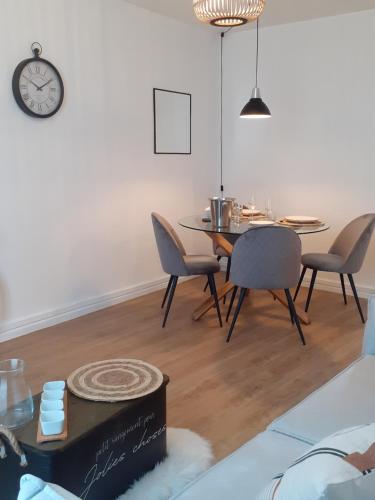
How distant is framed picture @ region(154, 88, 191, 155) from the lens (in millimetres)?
4527

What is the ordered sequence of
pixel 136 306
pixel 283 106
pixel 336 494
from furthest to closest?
pixel 283 106 → pixel 136 306 → pixel 336 494

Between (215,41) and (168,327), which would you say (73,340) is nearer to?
(168,327)

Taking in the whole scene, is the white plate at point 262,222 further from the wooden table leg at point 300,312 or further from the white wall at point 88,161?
the white wall at point 88,161

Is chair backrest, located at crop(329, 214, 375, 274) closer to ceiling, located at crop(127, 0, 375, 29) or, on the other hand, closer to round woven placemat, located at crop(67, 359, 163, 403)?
ceiling, located at crop(127, 0, 375, 29)

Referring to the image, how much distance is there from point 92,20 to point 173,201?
1.75 metres

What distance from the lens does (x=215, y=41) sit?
5.03 metres

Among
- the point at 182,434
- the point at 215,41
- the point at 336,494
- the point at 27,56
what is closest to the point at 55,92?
the point at 27,56

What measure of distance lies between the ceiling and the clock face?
1047 millimetres

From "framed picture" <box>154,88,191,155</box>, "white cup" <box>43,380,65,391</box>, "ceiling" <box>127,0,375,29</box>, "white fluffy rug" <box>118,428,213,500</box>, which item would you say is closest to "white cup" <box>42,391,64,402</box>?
"white cup" <box>43,380,65,391</box>

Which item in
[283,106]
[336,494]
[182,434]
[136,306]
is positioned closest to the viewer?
[336,494]

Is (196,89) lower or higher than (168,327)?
higher

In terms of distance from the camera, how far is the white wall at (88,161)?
3.46 metres

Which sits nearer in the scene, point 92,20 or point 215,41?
point 92,20

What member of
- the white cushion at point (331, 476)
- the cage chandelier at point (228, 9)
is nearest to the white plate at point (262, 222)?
the cage chandelier at point (228, 9)
